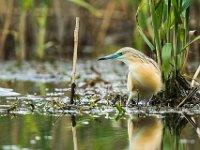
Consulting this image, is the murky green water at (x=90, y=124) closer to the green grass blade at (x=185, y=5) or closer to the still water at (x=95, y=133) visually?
the still water at (x=95, y=133)

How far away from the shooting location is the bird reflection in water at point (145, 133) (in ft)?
13.0

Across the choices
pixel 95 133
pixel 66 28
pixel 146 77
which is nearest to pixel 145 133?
pixel 95 133

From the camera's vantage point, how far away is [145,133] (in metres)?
4.40

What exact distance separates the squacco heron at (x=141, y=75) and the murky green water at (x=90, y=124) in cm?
15

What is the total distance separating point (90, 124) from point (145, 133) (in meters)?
0.52

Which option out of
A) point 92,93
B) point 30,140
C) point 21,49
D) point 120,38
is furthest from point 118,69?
point 30,140

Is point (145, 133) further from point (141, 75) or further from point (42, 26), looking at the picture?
point (42, 26)

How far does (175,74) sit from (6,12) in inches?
232

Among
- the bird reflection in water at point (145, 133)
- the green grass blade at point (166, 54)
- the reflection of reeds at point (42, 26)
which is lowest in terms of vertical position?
the bird reflection in water at point (145, 133)

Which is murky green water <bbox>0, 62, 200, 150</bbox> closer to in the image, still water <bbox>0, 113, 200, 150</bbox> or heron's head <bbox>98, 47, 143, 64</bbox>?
still water <bbox>0, 113, 200, 150</bbox>

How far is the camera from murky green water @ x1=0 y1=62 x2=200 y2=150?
399 cm

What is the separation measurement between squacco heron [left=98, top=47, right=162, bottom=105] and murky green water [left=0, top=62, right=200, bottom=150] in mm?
155

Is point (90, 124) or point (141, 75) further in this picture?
point (141, 75)

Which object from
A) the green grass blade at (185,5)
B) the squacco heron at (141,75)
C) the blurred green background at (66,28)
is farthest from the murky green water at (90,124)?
the blurred green background at (66,28)
